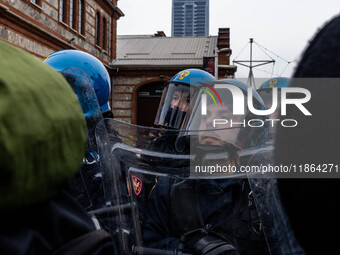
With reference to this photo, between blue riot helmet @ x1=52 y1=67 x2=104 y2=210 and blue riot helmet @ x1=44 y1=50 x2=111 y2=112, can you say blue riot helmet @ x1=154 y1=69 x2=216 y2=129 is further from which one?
blue riot helmet @ x1=52 y1=67 x2=104 y2=210

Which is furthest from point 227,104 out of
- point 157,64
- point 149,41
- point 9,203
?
point 149,41

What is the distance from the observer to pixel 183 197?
1336 mm

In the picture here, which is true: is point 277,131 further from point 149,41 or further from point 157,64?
point 149,41

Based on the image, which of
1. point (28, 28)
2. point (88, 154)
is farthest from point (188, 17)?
point (88, 154)

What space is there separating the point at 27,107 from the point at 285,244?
935 millimetres

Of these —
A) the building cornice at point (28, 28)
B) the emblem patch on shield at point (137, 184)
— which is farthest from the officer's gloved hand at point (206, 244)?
the building cornice at point (28, 28)

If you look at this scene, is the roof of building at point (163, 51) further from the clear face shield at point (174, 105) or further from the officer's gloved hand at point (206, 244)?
the officer's gloved hand at point (206, 244)

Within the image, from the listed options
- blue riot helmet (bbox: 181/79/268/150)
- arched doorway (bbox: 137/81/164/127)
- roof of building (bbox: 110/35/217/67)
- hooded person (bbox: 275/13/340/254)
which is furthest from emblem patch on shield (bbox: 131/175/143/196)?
arched doorway (bbox: 137/81/164/127)

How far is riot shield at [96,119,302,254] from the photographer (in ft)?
4.16

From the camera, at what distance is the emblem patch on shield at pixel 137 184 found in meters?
1.34

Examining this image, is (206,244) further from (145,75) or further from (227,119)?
(145,75)

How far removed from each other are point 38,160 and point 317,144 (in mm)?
374

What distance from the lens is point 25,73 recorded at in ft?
1.81

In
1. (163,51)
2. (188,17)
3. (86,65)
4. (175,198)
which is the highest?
(188,17)
